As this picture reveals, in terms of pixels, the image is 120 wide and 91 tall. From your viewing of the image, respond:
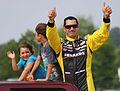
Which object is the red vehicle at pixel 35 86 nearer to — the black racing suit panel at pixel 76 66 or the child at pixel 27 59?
the black racing suit panel at pixel 76 66

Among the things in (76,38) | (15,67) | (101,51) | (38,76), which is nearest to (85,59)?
(76,38)

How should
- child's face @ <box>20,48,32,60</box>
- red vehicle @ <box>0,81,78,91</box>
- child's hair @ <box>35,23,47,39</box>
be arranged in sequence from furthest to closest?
1. child's face @ <box>20,48,32,60</box>
2. child's hair @ <box>35,23,47,39</box>
3. red vehicle @ <box>0,81,78,91</box>

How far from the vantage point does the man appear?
6.86m

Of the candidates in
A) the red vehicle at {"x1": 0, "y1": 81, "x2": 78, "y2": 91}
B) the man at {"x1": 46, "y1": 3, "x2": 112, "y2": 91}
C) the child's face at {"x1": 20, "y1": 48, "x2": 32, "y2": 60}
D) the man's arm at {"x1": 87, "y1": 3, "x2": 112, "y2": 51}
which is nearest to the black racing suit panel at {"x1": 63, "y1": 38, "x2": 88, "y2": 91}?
the man at {"x1": 46, "y1": 3, "x2": 112, "y2": 91}

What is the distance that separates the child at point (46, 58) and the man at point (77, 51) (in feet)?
0.63

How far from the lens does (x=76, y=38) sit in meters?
7.11

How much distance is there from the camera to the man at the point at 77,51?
22.5ft

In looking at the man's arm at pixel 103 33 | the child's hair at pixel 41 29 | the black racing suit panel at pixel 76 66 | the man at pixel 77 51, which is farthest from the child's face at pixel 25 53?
the man's arm at pixel 103 33

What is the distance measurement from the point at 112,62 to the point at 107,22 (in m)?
72.6

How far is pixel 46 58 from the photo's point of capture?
24.6 ft

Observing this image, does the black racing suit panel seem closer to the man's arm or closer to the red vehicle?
the man's arm

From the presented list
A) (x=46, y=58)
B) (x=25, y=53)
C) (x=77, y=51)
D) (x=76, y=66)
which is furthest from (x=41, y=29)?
(x=76, y=66)

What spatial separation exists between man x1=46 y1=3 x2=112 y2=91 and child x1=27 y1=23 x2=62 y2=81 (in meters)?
0.19

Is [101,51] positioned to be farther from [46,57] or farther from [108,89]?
[46,57]
